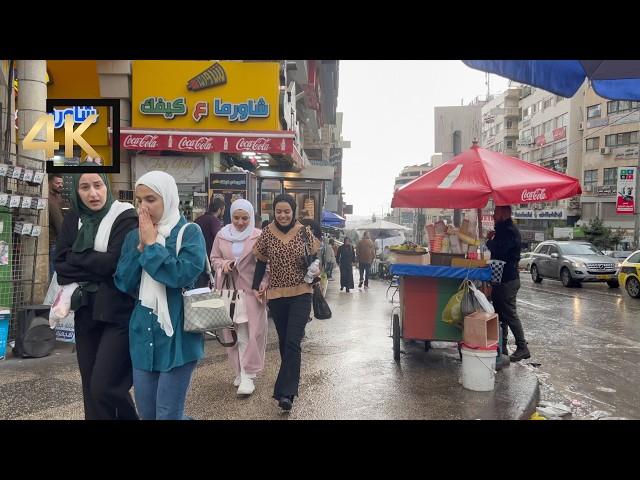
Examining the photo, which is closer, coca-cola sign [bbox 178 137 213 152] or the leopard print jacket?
the leopard print jacket

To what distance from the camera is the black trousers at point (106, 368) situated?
326cm

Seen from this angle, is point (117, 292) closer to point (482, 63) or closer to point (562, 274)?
point (482, 63)

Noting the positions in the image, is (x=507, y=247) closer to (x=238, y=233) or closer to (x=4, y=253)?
(x=238, y=233)

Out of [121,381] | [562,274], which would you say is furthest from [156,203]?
[562,274]

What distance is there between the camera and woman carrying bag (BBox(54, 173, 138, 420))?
3.29 meters

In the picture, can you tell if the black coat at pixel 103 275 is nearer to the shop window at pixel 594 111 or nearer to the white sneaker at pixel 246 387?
the white sneaker at pixel 246 387

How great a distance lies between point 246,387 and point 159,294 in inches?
88.1

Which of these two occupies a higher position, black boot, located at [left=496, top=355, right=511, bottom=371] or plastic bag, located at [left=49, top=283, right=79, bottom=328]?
plastic bag, located at [left=49, top=283, right=79, bottom=328]

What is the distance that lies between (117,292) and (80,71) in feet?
34.9

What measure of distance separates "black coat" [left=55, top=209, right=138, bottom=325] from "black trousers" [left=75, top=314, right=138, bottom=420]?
8 cm

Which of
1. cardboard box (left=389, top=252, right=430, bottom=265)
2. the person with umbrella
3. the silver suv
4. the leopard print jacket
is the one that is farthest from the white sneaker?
the silver suv

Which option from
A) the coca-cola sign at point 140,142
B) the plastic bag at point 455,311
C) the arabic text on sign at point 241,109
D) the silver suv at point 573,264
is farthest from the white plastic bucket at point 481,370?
the silver suv at point 573,264

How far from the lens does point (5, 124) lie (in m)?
8.09

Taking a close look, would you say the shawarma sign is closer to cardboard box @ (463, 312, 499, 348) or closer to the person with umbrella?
the person with umbrella
